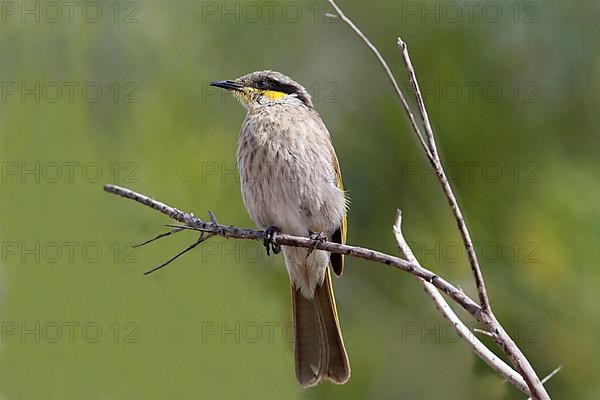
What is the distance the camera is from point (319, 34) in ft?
21.7

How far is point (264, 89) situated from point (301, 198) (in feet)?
2.68

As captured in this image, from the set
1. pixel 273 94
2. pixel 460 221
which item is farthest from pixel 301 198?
pixel 460 221

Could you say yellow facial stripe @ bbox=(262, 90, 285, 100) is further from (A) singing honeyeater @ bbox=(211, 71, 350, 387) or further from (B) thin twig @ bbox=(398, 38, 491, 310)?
(B) thin twig @ bbox=(398, 38, 491, 310)

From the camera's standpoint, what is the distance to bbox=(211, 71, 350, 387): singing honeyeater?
4.52 m

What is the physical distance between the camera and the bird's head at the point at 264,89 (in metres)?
4.97

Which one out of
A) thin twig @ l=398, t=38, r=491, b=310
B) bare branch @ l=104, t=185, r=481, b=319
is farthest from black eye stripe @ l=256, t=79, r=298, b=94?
thin twig @ l=398, t=38, r=491, b=310

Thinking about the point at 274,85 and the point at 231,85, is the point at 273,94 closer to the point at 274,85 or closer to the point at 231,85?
the point at 274,85

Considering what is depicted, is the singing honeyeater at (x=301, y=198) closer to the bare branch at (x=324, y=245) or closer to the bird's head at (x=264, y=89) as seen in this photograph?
the bird's head at (x=264, y=89)

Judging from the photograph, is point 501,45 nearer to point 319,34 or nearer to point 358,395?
point 319,34

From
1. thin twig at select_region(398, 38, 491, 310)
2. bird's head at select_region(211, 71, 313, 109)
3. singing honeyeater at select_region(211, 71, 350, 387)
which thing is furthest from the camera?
bird's head at select_region(211, 71, 313, 109)

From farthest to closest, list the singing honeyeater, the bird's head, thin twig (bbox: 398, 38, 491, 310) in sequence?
the bird's head
the singing honeyeater
thin twig (bbox: 398, 38, 491, 310)

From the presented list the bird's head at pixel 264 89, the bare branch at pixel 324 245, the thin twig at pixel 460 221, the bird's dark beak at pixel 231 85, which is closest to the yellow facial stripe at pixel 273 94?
the bird's head at pixel 264 89

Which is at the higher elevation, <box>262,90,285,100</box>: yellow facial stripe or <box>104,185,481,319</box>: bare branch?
<box>262,90,285,100</box>: yellow facial stripe

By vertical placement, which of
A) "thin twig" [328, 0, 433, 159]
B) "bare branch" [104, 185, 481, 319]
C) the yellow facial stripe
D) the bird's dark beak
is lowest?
"bare branch" [104, 185, 481, 319]
